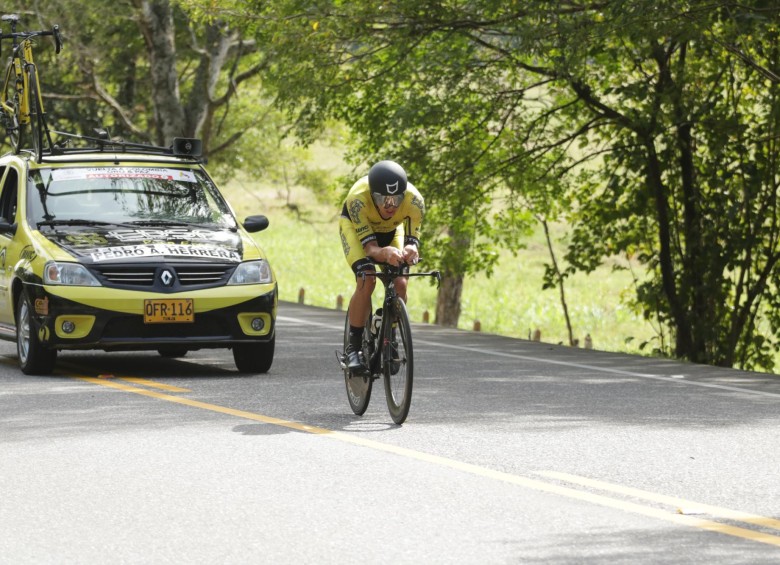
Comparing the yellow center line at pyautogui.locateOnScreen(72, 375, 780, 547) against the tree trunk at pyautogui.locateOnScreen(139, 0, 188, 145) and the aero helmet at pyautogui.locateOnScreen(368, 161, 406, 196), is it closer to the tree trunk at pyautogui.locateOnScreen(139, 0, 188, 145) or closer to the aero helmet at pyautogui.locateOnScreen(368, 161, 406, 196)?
the aero helmet at pyautogui.locateOnScreen(368, 161, 406, 196)

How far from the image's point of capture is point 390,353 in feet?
29.9

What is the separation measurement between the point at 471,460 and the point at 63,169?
646cm

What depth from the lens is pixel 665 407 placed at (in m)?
10.2

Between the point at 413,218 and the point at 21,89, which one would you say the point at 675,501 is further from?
the point at 21,89

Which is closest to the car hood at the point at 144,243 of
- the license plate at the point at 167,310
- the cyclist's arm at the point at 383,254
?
the license plate at the point at 167,310

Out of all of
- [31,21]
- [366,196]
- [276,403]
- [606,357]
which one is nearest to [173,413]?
[276,403]

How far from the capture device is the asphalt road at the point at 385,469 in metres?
5.93

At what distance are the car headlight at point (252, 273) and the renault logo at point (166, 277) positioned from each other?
1.60 ft

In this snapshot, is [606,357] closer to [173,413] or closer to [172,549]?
[173,413]

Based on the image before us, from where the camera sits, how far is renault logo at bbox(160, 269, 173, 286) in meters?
11.5

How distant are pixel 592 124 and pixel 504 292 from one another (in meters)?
25.0

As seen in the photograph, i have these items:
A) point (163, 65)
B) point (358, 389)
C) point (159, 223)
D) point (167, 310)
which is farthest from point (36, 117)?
point (163, 65)

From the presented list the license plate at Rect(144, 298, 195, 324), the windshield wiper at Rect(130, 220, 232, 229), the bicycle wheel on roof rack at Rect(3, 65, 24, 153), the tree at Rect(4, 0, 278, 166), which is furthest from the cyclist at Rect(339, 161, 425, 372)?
the tree at Rect(4, 0, 278, 166)

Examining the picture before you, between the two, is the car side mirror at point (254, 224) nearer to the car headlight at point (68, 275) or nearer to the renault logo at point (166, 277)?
the renault logo at point (166, 277)
